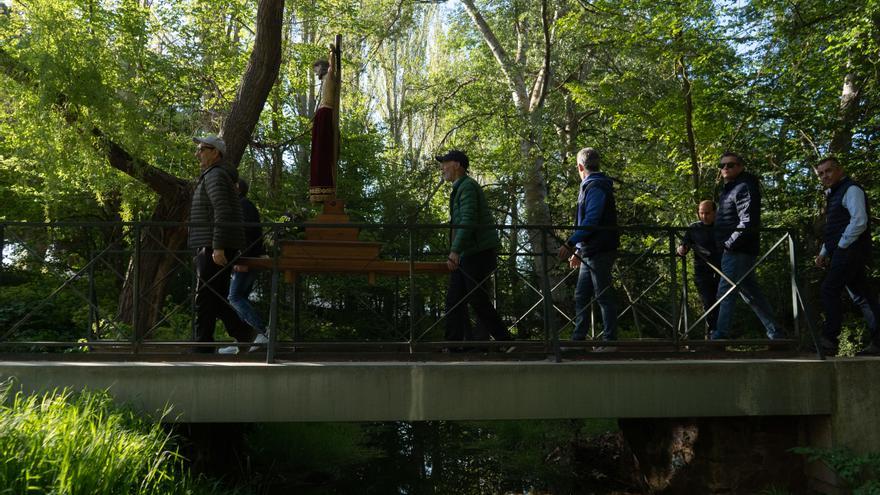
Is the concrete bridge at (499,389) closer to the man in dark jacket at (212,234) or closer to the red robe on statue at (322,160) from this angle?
the man in dark jacket at (212,234)

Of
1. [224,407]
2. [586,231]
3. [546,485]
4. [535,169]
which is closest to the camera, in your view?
[224,407]

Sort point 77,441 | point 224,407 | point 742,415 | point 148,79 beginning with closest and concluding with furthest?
point 77,441 < point 224,407 < point 742,415 < point 148,79

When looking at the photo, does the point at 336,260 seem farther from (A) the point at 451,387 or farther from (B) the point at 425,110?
(B) the point at 425,110

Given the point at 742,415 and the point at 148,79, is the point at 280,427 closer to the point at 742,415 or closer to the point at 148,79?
the point at 148,79

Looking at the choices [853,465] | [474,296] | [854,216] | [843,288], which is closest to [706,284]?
[843,288]

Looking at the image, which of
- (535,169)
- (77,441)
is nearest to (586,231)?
(77,441)

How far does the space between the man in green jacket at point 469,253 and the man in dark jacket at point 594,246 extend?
0.63 meters

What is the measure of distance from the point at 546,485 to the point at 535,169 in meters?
7.59

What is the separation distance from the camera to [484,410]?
16.9ft

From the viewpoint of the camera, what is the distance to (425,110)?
58.3 ft

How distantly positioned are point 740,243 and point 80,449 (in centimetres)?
497

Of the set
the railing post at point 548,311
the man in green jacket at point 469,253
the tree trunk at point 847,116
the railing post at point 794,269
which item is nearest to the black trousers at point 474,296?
the man in green jacket at point 469,253

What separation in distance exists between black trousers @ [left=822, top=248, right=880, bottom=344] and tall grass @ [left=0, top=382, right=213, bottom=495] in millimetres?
4936

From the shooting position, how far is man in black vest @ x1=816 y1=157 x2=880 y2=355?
568cm
